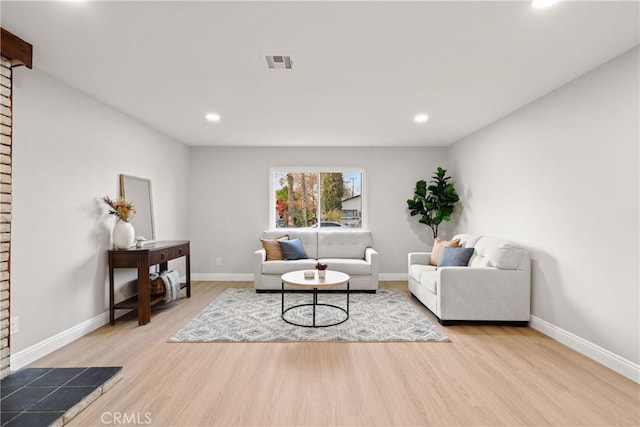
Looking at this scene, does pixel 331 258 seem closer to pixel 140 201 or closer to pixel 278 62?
pixel 140 201

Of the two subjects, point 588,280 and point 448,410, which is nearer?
point 448,410

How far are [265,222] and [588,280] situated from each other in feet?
14.5

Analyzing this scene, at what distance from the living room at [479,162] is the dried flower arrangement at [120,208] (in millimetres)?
89

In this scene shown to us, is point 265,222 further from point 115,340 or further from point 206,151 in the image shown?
point 115,340

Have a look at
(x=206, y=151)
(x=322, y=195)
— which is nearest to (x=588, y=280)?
(x=322, y=195)

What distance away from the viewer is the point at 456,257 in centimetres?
391

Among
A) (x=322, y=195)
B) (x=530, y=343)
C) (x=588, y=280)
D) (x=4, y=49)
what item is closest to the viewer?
(x=4, y=49)

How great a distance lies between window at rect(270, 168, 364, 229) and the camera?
19.0ft

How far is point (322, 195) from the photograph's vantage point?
5.80 metres

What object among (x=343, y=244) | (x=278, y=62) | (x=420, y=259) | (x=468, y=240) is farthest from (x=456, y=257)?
(x=278, y=62)

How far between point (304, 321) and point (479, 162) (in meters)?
3.29

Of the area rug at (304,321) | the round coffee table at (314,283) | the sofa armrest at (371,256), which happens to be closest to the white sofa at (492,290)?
the area rug at (304,321)

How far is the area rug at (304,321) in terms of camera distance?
308 cm

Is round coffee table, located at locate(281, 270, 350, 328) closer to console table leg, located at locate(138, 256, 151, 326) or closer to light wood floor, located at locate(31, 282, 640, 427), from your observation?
light wood floor, located at locate(31, 282, 640, 427)
